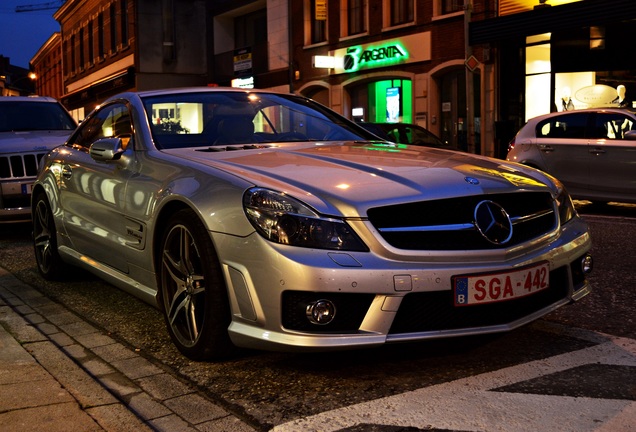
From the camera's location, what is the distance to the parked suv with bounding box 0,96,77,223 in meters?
9.55

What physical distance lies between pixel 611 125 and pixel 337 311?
957 centimetres

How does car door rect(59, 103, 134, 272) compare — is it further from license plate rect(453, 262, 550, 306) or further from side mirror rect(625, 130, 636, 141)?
side mirror rect(625, 130, 636, 141)

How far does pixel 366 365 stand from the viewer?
13.1 ft

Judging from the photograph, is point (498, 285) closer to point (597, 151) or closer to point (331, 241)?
point (331, 241)

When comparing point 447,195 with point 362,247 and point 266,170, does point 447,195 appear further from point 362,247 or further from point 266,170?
point 266,170

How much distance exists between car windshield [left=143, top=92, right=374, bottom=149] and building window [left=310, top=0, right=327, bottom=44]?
22.4 m

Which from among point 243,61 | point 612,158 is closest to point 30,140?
point 612,158

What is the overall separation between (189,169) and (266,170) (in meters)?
0.46

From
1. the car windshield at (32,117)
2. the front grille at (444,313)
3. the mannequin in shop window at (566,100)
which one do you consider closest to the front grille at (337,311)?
the front grille at (444,313)

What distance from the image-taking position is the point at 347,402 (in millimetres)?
3479

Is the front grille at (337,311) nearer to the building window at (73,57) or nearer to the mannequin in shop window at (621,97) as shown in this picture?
the mannequin in shop window at (621,97)

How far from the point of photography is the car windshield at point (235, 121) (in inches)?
199

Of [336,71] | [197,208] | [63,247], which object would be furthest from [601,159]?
[336,71]

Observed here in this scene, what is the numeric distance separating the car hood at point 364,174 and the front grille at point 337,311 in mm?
363
